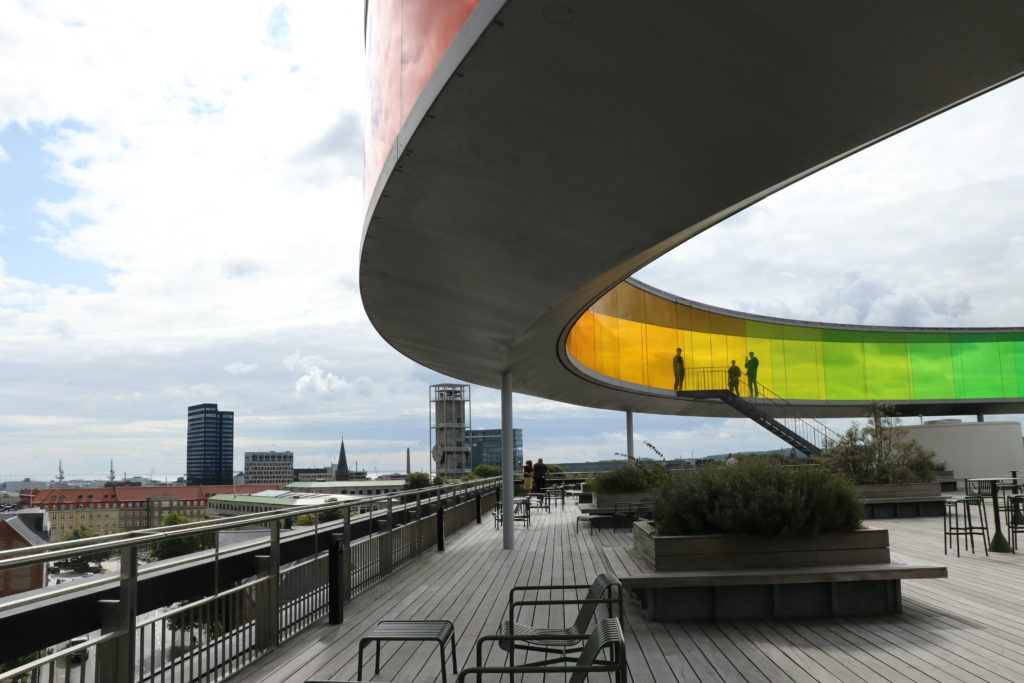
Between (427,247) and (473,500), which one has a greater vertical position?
(427,247)

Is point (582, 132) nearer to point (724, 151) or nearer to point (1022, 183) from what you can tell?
point (724, 151)

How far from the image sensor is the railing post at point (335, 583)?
7734 millimetres

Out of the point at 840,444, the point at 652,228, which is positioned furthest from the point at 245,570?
the point at 840,444

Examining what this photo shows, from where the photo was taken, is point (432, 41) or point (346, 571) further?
point (346, 571)

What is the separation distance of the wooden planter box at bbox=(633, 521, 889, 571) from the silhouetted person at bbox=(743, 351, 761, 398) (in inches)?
873

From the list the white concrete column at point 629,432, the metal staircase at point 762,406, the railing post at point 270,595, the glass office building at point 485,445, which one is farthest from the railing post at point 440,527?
the glass office building at point 485,445

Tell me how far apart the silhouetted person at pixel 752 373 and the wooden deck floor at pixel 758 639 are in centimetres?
1875

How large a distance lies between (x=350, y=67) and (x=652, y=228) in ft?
22.1

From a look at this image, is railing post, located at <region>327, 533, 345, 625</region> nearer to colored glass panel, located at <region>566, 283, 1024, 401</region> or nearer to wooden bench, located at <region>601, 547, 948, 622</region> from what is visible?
wooden bench, located at <region>601, 547, 948, 622</region>

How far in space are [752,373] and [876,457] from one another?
10562 mm

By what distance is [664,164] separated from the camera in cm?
506

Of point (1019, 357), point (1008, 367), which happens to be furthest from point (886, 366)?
point (1019, 357)

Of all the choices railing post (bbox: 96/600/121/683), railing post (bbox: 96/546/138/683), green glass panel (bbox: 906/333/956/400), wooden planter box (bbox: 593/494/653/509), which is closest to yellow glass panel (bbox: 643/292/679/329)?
wooden planter box (bbox: 593/494/653/509)

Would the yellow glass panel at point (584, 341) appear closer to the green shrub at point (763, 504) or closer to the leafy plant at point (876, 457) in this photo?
the leafy plant at point (876, 457)
